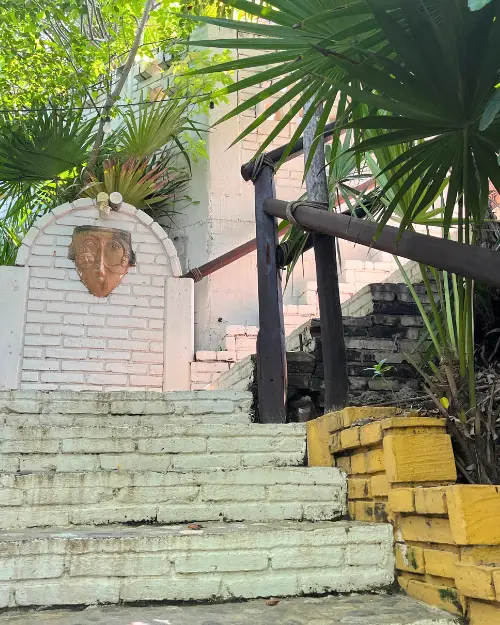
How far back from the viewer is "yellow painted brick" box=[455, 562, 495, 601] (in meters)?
1.26

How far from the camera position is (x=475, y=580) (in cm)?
130

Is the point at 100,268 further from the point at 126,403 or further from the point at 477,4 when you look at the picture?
the point at 477,4

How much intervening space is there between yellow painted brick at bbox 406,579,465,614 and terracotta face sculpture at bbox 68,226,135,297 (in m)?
3.63

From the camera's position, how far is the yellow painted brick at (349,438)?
187cm

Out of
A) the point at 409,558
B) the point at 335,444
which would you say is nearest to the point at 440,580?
the point at 409,558

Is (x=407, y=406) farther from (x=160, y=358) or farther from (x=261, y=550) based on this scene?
(x=160, y=358)

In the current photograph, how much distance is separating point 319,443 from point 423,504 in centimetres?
70

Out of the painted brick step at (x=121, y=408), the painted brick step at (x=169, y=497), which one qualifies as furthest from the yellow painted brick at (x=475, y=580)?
the painted brick step at (x=121, y=408)

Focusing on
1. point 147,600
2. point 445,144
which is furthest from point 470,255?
point 147,600

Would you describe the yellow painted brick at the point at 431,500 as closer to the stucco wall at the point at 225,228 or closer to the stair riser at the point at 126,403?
the stair riser at the point at 126,403

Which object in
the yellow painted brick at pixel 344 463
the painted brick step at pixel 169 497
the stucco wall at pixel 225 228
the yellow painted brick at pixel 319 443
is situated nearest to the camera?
the painted brick step at pixel 169 497

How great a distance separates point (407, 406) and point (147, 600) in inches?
42.6

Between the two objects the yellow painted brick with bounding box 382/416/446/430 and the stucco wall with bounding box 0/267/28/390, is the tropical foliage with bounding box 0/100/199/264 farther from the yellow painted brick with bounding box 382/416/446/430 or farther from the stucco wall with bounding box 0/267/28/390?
the yellow painted brick with bounding box 382/416/446/430

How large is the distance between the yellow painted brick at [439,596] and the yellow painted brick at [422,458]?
0.85ft
